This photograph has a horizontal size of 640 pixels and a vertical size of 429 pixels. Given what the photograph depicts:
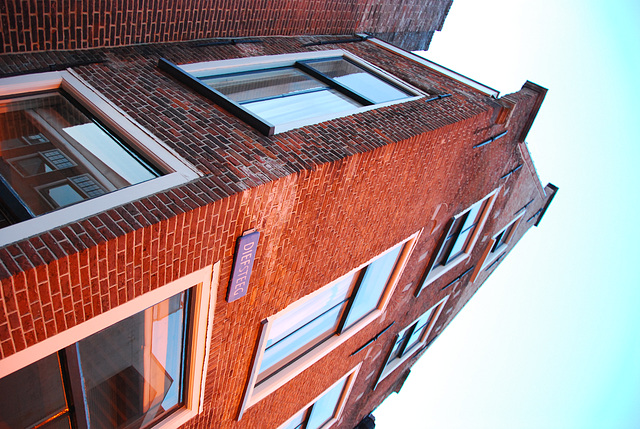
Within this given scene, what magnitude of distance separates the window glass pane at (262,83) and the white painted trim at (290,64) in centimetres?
9

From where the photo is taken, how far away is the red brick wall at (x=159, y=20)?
15.8 ft

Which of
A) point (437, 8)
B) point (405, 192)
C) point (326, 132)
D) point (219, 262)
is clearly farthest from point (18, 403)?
point (437, 8)

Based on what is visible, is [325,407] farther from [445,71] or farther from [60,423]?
[445,71]

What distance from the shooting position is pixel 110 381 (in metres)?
4.08

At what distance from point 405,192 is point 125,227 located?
4.49 metres

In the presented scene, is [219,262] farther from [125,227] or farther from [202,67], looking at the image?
[202,67]

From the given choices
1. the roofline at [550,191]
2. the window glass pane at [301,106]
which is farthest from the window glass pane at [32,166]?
the roofline at [550,191]

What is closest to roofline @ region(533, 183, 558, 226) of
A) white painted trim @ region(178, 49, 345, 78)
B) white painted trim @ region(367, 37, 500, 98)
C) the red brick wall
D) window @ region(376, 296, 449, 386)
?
window @ region(376, 296, 449, 386)

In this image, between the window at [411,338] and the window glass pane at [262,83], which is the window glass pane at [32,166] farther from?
the window at [411,338]

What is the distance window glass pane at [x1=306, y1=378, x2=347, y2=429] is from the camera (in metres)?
9.40

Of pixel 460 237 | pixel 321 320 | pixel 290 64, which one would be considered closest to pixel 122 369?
pixel 321 320

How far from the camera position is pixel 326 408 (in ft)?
32.6

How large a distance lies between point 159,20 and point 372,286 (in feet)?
17.2

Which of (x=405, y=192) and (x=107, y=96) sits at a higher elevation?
(x=107, y=96)
